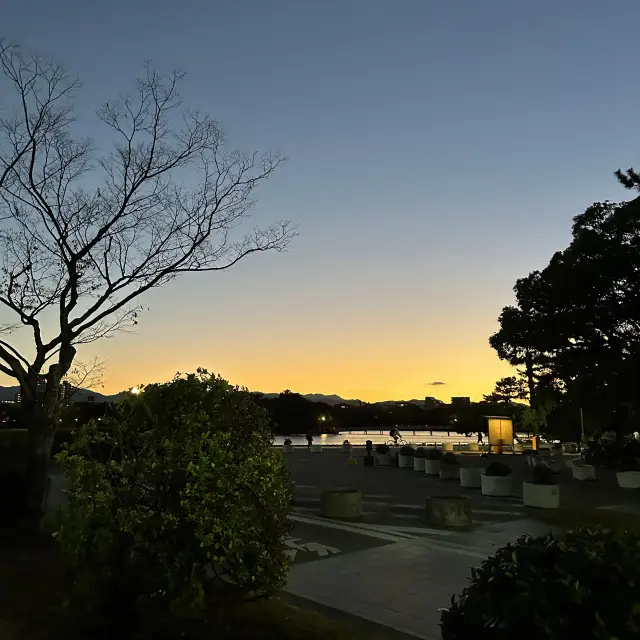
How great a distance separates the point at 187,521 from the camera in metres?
4.68

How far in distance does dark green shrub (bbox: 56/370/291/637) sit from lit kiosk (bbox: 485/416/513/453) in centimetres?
3032

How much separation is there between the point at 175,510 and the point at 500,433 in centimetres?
3139

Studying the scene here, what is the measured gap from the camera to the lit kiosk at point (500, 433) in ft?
110

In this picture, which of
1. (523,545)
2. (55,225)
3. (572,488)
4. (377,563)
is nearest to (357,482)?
(572,488)

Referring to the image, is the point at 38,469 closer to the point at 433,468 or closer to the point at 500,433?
the point at 433,468

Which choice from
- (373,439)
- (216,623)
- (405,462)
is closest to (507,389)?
(373,439)

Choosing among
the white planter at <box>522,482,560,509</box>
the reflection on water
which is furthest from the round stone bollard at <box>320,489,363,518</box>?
the reflection on water

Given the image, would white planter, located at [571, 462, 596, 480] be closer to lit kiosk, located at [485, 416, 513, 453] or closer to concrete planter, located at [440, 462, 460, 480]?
concrete planter, located at [440, 462, 460, 480]

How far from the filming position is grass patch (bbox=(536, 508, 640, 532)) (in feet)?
38.1

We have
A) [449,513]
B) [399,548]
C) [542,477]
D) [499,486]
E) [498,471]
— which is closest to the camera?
[399,548]

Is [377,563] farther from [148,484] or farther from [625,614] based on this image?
[625,614]

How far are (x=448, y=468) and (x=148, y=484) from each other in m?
17.3

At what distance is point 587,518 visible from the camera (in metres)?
12.4

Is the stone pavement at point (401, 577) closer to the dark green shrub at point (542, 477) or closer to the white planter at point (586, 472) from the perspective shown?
the dark green shrub at point (542, 477)
